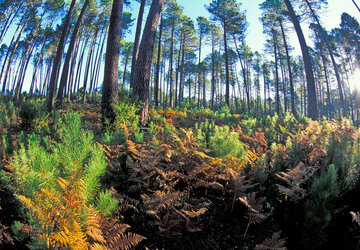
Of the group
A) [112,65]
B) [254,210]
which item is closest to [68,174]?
[254,210]

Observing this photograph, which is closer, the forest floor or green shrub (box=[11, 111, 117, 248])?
green shrub (box=[11, 111, 117, 248])

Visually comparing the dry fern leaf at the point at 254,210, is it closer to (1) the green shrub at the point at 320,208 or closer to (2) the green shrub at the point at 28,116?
(1) the green shrub at the point at 320,208

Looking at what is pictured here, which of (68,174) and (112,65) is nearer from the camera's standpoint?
(68,174)

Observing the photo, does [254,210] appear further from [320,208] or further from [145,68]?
[145,68]

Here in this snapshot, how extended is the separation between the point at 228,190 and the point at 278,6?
83.5 ft

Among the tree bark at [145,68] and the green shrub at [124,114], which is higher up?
the tree bark at [145,68]

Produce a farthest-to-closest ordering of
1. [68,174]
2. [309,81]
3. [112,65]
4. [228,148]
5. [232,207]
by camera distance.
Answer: [309,81] < [112,65] < [228,148] < [232,207] < [68,174]

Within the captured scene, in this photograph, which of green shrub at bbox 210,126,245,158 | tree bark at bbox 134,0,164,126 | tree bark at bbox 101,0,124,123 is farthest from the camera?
tree bark at bbox 134,0,164,126

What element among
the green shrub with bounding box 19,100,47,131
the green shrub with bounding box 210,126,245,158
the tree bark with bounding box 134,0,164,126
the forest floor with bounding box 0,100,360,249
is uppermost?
the tree bark with bounding box 134,0,164,126

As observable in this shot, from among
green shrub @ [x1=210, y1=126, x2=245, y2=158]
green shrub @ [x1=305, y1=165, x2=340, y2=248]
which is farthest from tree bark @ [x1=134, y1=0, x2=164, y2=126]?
green shrub @ [x1=305, y1=165, x2=340, y2=248]

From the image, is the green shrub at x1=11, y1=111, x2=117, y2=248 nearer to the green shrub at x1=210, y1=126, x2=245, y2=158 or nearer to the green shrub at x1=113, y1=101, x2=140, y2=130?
the green shrub at x1=210, y1=126, x2=245, y2=158

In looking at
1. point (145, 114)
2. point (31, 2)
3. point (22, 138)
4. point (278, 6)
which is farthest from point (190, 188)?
point (31, 2)

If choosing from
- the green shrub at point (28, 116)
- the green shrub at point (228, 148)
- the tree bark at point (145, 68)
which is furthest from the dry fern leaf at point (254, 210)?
the green shrub at point (28, 116)

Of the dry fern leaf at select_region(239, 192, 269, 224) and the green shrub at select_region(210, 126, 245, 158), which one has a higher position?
the green shrub at select_region(210, 126, 245, 158)
